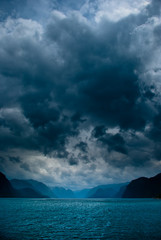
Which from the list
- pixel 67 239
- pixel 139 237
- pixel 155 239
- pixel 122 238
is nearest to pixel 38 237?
pixel 67 239

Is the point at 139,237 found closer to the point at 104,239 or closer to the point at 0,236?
the point at 104,239

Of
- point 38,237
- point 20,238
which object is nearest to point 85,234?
point 38,237

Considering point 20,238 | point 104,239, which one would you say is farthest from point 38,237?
point 104,239

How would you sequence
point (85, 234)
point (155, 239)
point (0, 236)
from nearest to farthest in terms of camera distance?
point (155, 239) < point (0, 236) < point (85, 234)

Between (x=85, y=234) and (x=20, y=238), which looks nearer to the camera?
(x=20, y=238)

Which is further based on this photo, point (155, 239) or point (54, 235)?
point (54, 235)

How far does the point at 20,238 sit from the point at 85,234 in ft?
42.0

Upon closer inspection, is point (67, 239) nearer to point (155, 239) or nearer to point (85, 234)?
point (85, 234)

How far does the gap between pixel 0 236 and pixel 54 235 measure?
10155 mm

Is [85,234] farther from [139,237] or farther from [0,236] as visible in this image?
[0,236]

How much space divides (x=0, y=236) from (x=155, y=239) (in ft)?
93.2

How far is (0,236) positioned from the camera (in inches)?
1383

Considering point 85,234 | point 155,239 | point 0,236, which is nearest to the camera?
point 155,239

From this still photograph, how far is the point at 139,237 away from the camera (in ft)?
115
